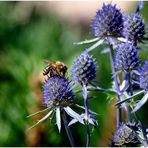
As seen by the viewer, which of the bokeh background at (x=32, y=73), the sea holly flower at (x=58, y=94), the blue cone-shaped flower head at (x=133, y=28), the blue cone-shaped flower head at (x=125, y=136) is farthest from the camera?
the bokeh background at (x=32, y=73)

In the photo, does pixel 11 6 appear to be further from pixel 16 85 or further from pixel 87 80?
pixel 87 80

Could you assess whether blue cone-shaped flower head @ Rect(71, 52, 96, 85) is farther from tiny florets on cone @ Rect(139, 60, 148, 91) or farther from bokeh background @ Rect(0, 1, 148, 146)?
bokeh background @ Rect(0, 1, 148, 146)

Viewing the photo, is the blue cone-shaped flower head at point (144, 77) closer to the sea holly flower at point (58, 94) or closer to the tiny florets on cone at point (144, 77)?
the tiny florets on cone at point (144, 77)

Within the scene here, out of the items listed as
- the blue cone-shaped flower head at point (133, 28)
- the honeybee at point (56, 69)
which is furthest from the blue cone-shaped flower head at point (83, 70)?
the blue cone-shaped flower head at point (133, 28)

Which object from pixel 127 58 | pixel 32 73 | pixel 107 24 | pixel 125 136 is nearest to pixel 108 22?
pixel 107 24

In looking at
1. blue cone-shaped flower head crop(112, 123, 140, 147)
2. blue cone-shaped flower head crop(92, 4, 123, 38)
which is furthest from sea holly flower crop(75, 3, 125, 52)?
blue cone-shaped flower head crop(112, 123, 140, 147)

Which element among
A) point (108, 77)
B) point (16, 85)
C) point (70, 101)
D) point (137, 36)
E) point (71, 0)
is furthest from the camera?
point (71, 0)

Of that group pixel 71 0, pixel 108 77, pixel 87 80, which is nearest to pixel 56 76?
pixel 87 80
